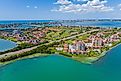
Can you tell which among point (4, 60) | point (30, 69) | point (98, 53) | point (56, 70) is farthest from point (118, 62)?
point (4, 60)

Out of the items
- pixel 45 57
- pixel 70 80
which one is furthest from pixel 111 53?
pixel 70 80

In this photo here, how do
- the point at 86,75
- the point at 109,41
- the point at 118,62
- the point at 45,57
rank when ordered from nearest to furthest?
the point at 86,75, the point at 118,62, the point at 45,57, the point at 109,41

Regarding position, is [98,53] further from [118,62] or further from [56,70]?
[56,70]

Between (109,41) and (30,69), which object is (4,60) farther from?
(109,41)

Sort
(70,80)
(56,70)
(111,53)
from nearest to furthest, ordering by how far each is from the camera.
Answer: (70,80)
(56,70)
(111,53)

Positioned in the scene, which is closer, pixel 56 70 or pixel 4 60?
pixel 56 70

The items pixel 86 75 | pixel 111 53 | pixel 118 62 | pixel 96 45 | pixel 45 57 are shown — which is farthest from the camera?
pixel 96 45
